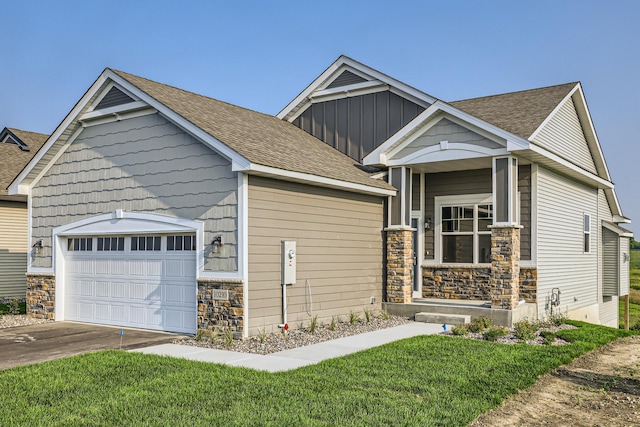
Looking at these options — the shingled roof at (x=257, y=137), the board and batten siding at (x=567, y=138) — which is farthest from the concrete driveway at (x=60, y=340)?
the board and batten siding at (x=567, y=138)

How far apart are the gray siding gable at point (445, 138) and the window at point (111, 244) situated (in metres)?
6.69

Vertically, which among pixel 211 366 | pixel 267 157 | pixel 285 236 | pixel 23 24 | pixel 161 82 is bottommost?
pixel 211 366

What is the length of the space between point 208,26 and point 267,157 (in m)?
5.44

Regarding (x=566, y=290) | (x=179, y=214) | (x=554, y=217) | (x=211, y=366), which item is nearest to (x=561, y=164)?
(x=554, y=217)

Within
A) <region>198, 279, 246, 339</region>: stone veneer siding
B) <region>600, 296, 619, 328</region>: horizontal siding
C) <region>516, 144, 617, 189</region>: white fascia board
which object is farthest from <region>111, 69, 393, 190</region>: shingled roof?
<region>600, 296, 619, 328</region>: horizontal siding

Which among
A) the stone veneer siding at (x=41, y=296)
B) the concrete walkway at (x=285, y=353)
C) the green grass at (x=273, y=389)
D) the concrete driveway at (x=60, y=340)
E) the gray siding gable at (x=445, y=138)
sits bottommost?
the concrete driveway at (x=60, y=340)

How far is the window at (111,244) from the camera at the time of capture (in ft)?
44.0

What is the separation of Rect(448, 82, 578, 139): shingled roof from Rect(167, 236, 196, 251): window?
6.93 m

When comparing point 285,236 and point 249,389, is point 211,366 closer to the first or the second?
point 249,389

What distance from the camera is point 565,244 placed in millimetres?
16141

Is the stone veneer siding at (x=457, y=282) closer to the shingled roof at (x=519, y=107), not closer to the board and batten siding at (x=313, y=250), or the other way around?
the board and batten siding at (x=313, y=250)

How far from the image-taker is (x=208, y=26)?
50.1 feet

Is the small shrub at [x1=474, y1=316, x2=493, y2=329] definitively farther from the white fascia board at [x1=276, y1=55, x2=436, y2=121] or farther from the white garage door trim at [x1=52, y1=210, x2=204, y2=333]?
the white garage door trim at [x1=52, y1=210, x2=204, y2=333]

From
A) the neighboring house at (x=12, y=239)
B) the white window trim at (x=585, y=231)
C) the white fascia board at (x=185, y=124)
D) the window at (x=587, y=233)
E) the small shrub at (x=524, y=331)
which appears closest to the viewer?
the white fascia board at (x=185, y=124)
